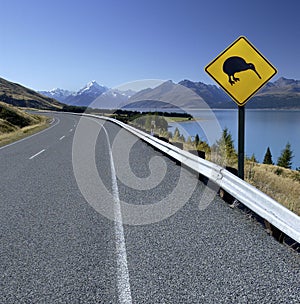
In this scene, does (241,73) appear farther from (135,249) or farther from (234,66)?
(135,249)

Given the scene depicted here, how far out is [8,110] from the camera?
41.8 m

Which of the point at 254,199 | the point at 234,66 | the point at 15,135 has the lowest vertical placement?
the point at 15,135

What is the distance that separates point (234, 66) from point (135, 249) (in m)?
3.85

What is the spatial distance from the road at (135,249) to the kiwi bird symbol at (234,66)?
2305mm

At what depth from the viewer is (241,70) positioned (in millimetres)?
5336

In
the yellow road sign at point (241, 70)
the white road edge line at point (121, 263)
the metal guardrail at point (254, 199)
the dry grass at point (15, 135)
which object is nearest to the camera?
the white road edge line at point (121, 263)

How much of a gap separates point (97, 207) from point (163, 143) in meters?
5.88

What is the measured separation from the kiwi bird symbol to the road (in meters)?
2.31

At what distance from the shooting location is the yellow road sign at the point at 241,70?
532 centimetres

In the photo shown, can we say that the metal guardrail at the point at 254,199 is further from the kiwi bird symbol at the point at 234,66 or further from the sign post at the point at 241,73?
the kiwi bird symbol at the point at 234,66

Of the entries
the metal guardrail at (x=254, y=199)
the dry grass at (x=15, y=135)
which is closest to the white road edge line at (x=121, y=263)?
the metal guardrail at (x=254, y=199)

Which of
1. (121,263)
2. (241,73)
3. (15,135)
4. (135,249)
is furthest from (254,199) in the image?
(15,135)

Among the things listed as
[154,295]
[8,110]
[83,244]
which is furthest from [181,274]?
[8,110]

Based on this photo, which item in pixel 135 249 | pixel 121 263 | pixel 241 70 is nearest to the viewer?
pixel 121 263
